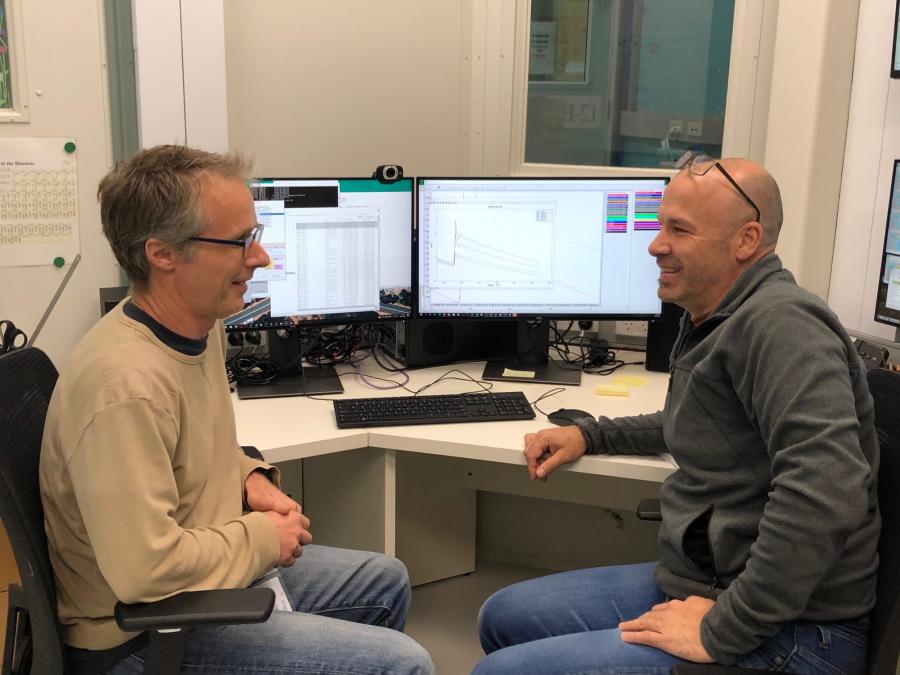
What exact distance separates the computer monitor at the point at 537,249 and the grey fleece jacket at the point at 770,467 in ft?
2.46

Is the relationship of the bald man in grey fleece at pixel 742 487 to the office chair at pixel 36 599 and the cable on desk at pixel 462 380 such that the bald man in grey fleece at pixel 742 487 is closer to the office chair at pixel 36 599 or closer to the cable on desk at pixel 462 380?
the office chair at pixel 36 599

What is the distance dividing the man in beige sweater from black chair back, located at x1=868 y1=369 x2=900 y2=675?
699 mm

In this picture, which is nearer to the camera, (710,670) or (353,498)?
(710,670)

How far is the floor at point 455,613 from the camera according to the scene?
2400mm

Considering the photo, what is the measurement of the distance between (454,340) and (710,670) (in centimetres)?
132

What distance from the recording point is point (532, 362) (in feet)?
8.11

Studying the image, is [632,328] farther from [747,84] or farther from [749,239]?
[749,239]

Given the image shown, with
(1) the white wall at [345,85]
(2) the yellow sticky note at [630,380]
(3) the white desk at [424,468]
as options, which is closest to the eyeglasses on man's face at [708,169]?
(3) the white desk at [424,468]

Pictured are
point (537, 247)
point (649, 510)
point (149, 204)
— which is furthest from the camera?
point (537, 247)

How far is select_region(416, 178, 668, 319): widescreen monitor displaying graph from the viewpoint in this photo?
2271 mm

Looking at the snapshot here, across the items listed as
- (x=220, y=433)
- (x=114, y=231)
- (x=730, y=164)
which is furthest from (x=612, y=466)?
(x=114, y=231)

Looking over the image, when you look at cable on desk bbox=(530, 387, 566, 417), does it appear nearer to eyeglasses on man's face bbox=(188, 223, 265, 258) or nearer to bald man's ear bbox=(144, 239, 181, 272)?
eyeglasses on man's face bbox=(188, 223, 265, 258)

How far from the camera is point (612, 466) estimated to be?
1859 mm

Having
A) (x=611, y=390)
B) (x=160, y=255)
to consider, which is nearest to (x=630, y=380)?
(x=611, y=390)
